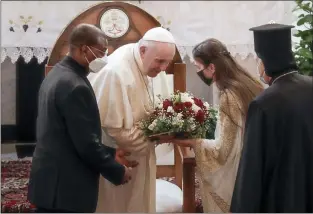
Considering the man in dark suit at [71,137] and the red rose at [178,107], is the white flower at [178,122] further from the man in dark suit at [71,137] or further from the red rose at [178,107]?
the man in dark suit at [71,137]

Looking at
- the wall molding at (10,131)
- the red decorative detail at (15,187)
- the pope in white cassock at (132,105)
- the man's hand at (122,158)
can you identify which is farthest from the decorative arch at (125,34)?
the wall molding at (10,131)

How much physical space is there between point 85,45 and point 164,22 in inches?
59.3

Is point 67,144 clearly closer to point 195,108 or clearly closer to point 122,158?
point 122,158

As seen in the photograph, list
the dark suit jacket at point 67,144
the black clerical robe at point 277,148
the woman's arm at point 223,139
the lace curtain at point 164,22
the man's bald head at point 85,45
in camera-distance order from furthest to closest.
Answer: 1. the lace curtain at point 164,22
2. the woman's arm at point 223,139
3. the man's bald head at point 85,45
4. the dark suit jacket at point 67,144
5. the black clerical robe at point 277,148

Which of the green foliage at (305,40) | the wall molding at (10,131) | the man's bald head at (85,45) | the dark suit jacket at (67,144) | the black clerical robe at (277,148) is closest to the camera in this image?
the black clerical robe at (277,148)

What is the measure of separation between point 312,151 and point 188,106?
791 millimetres

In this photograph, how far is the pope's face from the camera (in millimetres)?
2680

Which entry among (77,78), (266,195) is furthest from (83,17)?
(266,195)

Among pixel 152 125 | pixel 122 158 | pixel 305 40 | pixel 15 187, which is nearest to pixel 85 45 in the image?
pixel 152 125

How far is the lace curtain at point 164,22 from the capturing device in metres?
3.61

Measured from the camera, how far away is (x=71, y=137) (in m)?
2.25

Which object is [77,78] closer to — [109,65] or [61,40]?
[109,65]

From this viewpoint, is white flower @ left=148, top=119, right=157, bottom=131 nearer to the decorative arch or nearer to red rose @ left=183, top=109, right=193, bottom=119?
red rose @ left=183, top=109, right=193, bottom=119

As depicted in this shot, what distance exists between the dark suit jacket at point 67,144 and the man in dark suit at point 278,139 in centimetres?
71
